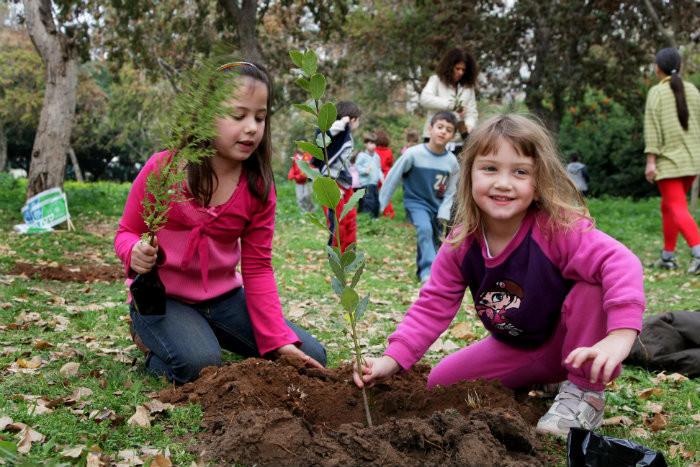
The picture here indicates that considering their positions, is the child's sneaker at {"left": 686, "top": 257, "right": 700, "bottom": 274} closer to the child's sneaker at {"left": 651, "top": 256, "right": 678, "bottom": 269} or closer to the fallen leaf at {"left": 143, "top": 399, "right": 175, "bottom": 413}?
the child's sneaker at {"left": 651, "top": 256, "right": 678, "bottom": 269}

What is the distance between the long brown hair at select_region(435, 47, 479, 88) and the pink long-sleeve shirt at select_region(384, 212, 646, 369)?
4766mm

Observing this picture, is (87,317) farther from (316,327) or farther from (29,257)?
(29,257)

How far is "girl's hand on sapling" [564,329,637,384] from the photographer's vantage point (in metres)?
1.80

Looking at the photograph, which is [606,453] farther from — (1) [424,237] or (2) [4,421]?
(1) [424,237]

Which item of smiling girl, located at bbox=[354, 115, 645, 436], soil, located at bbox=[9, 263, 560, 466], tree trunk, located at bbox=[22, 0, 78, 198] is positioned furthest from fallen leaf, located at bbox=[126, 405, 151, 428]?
tree trunk, located at bbox=[22, 0, 78, 198]

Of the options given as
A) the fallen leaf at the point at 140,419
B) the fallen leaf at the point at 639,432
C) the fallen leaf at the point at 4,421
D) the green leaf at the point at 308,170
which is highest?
the green leaf at the point at 308,170

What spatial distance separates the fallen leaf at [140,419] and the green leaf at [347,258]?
902 millimetres

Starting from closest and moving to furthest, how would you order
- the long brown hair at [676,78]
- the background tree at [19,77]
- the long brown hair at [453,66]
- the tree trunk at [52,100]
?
the long brown hair at [676,78] < the long brown hair at [453,66] < the tree trunk at [52,100] < the background tree at [19,77]

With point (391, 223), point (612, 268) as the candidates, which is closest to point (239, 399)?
point (612, 268)

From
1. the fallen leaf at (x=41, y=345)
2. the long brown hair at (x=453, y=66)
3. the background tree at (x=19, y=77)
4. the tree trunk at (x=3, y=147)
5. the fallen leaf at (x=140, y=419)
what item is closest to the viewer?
the fallen leaf at (x=140, y=419)

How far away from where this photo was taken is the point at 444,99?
6.77 m

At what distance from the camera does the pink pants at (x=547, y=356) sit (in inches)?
85.0

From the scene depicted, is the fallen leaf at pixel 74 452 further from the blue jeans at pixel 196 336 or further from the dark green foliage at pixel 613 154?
the dark green foliage at pixel 613 154

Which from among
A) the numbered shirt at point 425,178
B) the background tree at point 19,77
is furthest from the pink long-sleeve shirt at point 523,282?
the background tree at point 19,77
